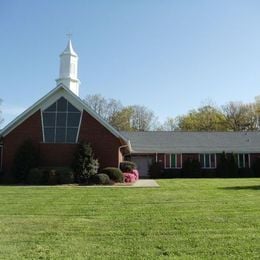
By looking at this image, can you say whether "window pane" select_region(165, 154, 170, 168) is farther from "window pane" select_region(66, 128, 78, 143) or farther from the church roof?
"window pane" select_region(66, 128, 78, 143)

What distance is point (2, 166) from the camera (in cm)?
2958

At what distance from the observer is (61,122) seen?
29.4m

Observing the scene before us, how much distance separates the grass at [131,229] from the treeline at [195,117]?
55458mm

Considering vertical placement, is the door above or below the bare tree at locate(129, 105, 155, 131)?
below

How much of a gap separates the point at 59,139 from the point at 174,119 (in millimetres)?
54116

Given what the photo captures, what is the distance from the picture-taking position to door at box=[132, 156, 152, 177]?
4119cm

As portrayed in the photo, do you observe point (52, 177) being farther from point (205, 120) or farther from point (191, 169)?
point (205, 120)

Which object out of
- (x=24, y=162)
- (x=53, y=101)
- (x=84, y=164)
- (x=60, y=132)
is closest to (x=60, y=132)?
(x=60, y=132)

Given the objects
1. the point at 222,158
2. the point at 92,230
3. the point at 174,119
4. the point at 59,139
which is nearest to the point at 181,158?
the point at 222,158

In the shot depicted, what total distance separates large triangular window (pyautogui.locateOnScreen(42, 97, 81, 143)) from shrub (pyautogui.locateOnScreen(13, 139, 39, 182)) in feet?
5.16

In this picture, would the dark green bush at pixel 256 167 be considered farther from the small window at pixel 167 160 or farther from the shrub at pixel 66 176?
the shrub at pixel 66 176

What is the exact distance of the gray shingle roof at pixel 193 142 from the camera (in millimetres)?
41219

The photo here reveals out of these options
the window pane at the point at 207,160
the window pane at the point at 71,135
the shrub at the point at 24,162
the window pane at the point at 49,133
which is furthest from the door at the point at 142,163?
the shrub at the point at 24,162

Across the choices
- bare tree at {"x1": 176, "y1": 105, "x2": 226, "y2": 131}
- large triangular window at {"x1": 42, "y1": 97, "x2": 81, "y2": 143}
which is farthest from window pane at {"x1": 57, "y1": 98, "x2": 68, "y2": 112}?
bare tree at {"x1": 176, "y1": 105, "x2": 226, "y2": 131}
